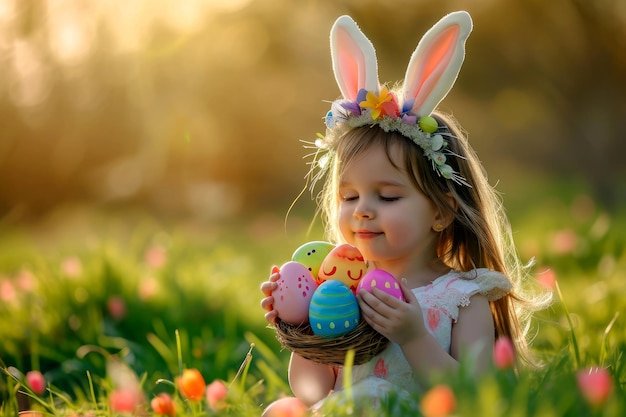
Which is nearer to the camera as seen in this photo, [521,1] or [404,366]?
[404,366]

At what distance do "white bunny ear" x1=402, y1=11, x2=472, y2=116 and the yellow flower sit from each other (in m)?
0.08

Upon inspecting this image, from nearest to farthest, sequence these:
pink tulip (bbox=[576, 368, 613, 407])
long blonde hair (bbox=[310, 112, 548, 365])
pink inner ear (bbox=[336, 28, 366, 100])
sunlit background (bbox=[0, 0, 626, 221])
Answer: pink tulip (bbox=[576, 368, 613, 407]) < long blonde hair (bbox=[310, 112, 548, 365]) < pink inner ear (bbox=[336, 28, 366, 100]) < sunlit background (bbox=[0, 0, 626, 221])

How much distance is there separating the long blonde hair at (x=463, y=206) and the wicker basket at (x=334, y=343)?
0.55m

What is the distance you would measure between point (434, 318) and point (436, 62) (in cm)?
86

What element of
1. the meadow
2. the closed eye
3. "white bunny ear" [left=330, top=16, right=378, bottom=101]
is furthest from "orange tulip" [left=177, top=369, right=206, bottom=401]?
"white bunny ear" [left=330, top=16, right=378, bottom=101]

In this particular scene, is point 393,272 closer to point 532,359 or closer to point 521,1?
point 532,359

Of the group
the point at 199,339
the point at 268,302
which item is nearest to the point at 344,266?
the point at 268,302

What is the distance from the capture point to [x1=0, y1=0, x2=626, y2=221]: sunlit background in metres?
8.78

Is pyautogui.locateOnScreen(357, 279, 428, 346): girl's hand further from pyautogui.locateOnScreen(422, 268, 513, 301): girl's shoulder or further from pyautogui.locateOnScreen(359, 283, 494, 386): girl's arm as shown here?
pyautogui.locateOnScreen(422, 268, 513, 301): girl's shoulder

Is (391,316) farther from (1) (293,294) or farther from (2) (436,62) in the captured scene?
(2) (436,62)

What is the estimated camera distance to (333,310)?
2.37 meters

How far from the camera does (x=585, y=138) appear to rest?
9.27 m

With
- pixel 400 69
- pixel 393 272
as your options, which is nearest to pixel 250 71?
pixel 400 69

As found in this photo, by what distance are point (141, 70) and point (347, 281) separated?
8556mm
